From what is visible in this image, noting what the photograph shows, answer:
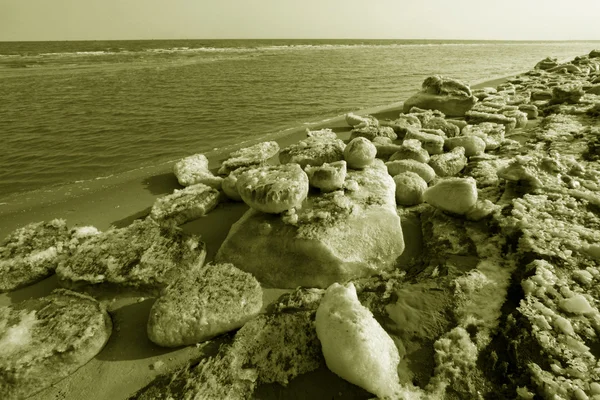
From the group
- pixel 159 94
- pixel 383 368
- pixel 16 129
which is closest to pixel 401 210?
pixel 383 368

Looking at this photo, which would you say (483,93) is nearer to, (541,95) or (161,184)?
(541,95)

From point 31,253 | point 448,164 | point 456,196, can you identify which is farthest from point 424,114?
point 31,253

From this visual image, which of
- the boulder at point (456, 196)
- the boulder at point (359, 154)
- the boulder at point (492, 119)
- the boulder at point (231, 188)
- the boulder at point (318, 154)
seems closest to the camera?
the boulder at point (456, 196)

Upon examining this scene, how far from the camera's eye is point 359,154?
3359 mm

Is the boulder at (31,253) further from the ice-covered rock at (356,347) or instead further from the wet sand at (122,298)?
the ice-covered rock at (356,347)

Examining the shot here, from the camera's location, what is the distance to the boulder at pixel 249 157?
4.42 m

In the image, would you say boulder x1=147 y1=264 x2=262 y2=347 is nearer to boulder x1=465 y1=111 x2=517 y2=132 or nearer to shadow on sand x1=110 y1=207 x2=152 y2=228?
shadow on sand x1=110 y1=207 x2=152 y2=228

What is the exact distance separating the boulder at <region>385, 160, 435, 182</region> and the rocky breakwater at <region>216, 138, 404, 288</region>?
2.96 ft

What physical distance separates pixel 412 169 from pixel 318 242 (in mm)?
1838

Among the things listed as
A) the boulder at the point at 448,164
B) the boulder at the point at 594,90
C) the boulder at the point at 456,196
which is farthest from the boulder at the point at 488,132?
the boulder at the point at 594,90

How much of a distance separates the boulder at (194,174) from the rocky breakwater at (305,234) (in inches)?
44.5

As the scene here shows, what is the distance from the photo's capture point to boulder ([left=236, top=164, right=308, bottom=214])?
2.54 metres

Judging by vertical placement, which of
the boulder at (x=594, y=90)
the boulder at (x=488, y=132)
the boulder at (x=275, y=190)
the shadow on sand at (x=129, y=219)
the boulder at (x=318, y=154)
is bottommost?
the shadow on sand at (x=129, y=219)

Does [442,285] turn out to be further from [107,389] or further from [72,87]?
[72,87]
